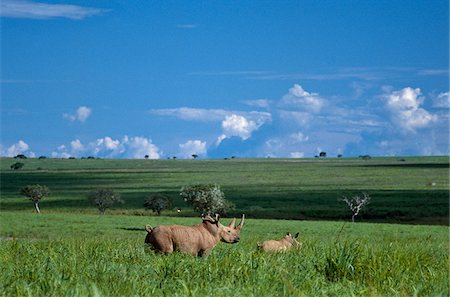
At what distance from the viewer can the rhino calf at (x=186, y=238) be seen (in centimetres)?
1452

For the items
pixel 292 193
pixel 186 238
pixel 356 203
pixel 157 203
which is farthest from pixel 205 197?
pixel 186 238

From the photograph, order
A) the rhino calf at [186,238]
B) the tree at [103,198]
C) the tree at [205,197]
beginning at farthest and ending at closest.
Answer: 1. the tree at [103,198]
2. the tree at [205,197]
3. the rhino calf at [186,238]

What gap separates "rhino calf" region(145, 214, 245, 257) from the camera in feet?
47.6

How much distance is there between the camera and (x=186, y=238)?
1474 centimetres

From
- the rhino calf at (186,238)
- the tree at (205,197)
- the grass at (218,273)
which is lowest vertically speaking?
the grass at (218,273)

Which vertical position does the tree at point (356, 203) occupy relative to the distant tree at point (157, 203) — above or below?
above

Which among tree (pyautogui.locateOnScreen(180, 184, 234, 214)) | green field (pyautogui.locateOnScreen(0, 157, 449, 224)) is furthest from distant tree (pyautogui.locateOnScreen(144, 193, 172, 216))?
tree (pyautogui.locateOnScreen(180, 184, 234, 214))

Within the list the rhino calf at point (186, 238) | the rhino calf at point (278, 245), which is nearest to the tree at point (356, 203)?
the rhino calf at point (278, 245)

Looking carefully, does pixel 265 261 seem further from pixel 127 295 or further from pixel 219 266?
pixel 127 295

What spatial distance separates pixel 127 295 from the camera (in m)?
9.02

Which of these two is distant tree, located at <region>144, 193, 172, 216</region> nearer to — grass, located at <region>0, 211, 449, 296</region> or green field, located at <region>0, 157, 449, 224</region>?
green field, located at <region>0, 157, 449, 224</region>

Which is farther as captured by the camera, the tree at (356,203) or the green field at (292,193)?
the green field at (292,193)

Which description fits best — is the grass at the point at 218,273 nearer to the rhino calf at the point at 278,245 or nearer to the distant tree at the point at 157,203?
the rhino calf at the point at 278,245

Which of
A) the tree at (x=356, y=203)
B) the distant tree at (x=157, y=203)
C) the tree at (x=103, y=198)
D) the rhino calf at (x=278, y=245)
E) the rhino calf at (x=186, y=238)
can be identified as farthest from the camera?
the tree at (x=103, y=198)
